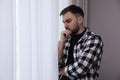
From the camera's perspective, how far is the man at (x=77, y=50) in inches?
70.4

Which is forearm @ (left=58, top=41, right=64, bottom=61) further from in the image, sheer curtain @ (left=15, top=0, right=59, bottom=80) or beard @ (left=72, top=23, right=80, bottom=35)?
beard @ (left=72, top=23, right=80, bottom=35)

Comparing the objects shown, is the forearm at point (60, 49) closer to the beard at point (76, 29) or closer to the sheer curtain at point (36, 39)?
the sheer curtain at point (36, 39)

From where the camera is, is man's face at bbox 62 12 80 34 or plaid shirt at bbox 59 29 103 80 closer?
plaid shirt at bbox 59 29 103 80

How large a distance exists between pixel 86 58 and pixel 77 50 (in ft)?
0.44

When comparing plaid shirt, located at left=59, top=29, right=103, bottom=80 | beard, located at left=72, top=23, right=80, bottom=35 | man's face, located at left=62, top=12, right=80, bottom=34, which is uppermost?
man's face, located at left=62, top=12, right=80, bottom=34
